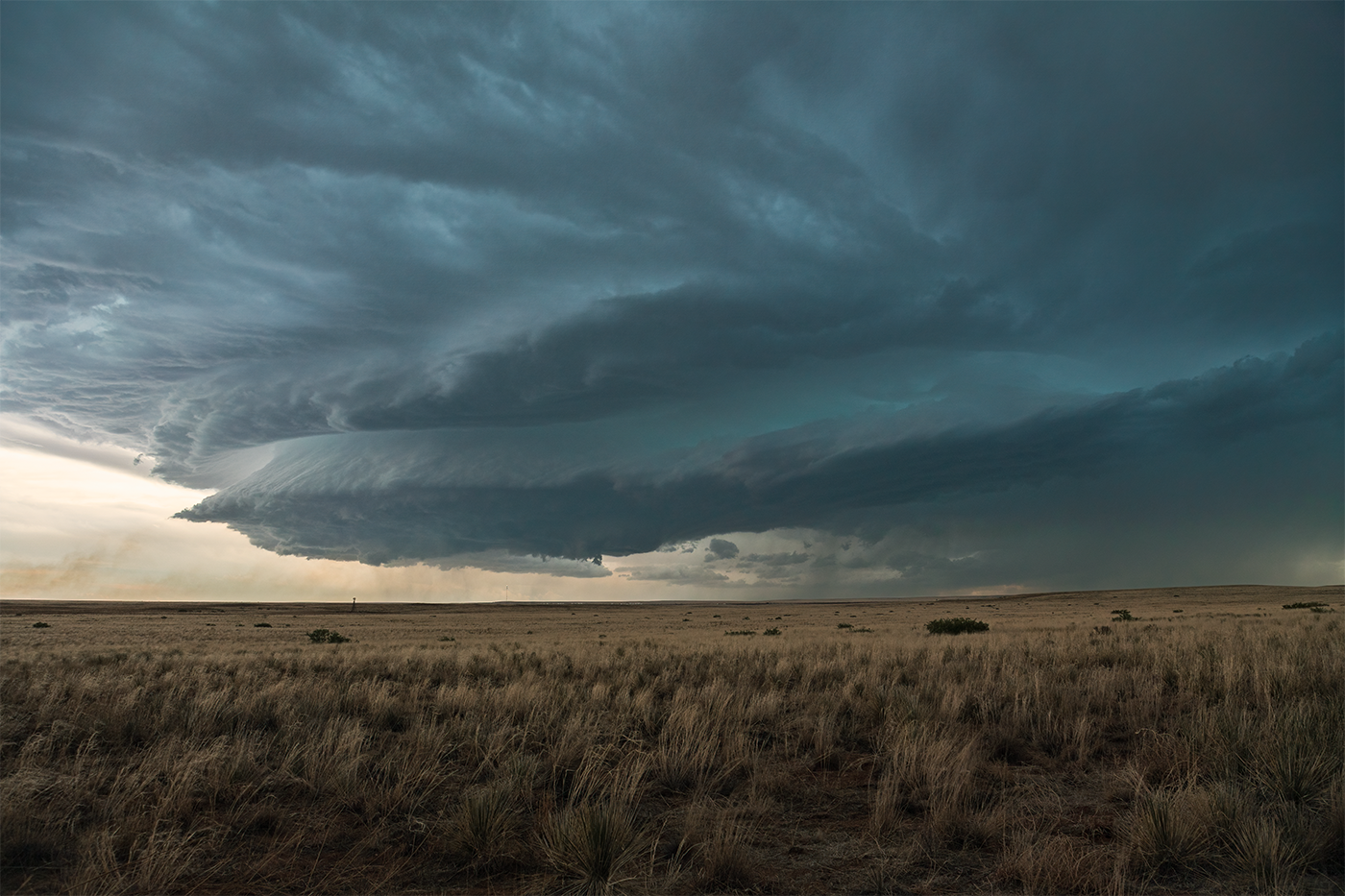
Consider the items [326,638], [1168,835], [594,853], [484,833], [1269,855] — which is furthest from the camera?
[326,638]

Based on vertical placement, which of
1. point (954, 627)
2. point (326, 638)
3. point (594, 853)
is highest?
point (594, 853)

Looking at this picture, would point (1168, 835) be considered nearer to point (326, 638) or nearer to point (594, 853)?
point (594, 853)

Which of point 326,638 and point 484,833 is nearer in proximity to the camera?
point 484,833

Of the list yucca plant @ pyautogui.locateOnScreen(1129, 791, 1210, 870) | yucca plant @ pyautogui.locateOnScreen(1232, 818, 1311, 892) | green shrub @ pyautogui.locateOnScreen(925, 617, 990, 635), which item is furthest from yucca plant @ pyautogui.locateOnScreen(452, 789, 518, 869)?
green shrub @ pyautogui.locateOnScreen(925, 617, 990, 635)

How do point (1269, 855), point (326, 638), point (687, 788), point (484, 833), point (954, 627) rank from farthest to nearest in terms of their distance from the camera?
point (954, 627) → point (326, 638) → point (687, 788) → point (484, 833) → point (1269, 855)

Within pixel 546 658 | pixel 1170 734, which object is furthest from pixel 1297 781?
pixel 546 658

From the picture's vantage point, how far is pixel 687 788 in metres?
7.71

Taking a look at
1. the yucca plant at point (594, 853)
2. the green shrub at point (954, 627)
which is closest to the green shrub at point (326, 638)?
the green shrub at point (954, 627)

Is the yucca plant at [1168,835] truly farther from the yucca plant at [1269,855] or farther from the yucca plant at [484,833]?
the yucca plant at [484,833]

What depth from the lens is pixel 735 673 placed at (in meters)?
15.7

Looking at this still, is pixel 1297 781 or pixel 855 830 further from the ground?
pixel 1297 781

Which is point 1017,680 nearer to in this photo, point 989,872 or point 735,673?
point 735,673

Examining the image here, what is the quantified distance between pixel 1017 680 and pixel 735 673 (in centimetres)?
567

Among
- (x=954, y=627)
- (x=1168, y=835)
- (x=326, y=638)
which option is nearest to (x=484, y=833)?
(x=1168, y=835)
